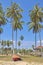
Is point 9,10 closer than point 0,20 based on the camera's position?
No

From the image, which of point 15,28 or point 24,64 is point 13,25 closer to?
point 15,28

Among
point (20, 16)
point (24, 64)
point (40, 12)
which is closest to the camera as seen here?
point (24, 64)

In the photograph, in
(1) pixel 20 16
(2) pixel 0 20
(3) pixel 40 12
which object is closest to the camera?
(2) pixel 0 20

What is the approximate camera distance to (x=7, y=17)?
7875 centimetres

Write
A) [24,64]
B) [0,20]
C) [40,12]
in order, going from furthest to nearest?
[40,12], [0,20], [24,64]

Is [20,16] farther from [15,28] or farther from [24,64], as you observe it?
[24,64]

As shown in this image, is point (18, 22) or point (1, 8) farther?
point (18, 22)

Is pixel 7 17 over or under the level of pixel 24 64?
over

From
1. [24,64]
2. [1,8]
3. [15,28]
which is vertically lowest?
[24,64]

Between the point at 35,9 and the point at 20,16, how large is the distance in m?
8.58

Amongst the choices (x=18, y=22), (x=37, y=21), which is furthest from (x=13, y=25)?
(x=37, y=21)

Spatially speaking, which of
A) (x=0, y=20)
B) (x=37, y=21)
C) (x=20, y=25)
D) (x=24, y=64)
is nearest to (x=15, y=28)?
(x=20, y=25)

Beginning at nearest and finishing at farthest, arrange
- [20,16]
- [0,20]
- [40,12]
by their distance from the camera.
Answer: [0,20]
[20,16]
[40,12]

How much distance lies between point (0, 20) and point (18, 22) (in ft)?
39.8
